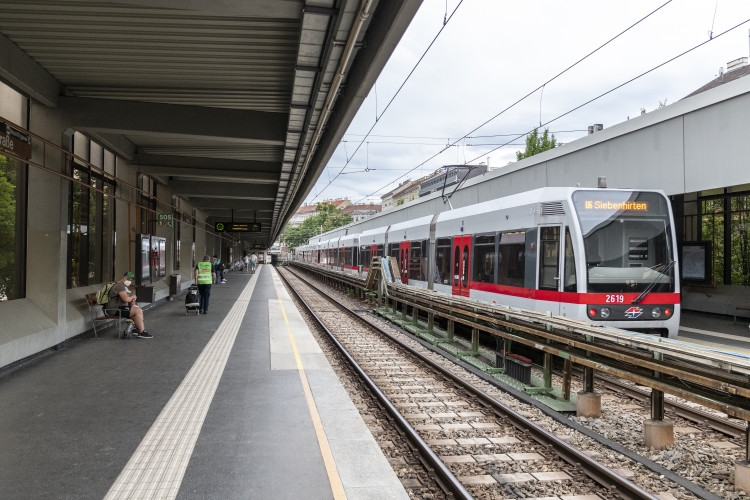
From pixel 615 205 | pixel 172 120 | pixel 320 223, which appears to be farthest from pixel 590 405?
pixel 320 223

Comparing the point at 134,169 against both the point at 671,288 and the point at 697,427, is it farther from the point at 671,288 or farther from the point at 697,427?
the point at 697,427

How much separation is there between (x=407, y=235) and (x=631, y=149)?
25.8 ft

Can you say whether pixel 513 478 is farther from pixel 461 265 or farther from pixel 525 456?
pixel 461 265

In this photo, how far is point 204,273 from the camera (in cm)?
1490

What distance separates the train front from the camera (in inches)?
348

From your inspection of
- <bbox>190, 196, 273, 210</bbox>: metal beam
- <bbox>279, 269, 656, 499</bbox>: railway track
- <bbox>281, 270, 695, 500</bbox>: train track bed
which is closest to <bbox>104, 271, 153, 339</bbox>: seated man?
<bbox>279, 269, 656, 499</bbox>: railway track

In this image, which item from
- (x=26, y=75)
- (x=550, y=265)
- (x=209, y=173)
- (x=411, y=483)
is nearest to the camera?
(x=411, y=483)

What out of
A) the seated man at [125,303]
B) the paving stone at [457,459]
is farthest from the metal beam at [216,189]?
the paving stone at [457,459]

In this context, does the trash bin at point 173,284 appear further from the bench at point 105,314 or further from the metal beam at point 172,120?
the metal beam at point 172,120

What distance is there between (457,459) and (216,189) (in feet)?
64.0

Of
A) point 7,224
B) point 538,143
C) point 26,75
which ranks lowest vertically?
point 7,224

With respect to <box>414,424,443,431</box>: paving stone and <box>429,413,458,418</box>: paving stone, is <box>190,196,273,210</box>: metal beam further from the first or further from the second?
<box>414,424,443,431</box>: paving stone

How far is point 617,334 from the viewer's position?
5984mm

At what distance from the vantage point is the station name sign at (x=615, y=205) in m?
9.09
